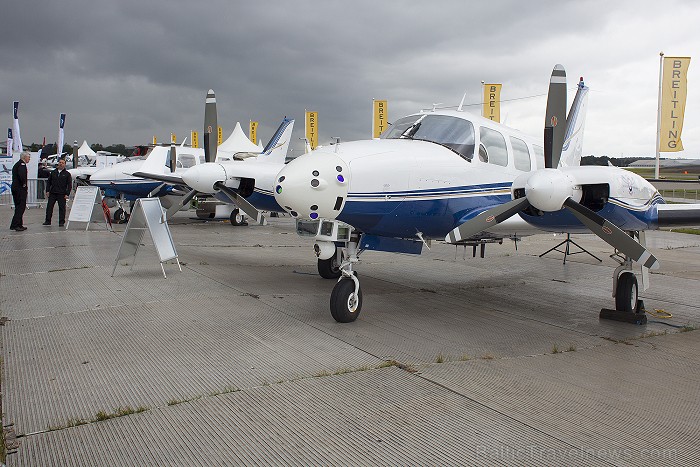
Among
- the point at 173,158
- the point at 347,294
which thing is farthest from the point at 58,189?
the point at 347,294

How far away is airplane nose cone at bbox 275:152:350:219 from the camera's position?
5867mm

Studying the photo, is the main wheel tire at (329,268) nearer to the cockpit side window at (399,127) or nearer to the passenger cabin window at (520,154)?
the cockpit side window at (399,127)

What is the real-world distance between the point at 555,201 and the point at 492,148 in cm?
222

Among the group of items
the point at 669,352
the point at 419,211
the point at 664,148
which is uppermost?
the point at 664,148

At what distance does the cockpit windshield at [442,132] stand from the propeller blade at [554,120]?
1.12 metres

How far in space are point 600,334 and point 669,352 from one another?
83 centimetres

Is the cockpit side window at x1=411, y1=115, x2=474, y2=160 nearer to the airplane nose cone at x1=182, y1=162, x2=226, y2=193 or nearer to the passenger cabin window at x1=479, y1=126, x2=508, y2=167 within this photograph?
the passenger cabin window at x1=479, y1=126, x2=508, y2=167

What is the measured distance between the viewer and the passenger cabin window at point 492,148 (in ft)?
25.1

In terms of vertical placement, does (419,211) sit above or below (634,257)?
above

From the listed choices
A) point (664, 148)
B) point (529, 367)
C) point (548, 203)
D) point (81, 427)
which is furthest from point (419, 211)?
point (664, 148)

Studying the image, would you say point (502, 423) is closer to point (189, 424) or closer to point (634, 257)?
point (189, 424)

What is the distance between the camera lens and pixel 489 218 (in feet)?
21.0

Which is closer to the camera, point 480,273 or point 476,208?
point 476,208

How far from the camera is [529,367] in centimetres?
521
